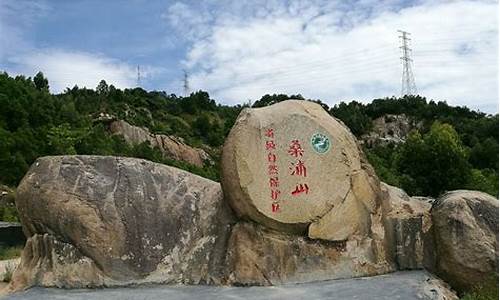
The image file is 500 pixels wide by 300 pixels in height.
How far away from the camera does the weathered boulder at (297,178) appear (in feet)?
19.3

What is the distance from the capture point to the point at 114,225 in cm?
599

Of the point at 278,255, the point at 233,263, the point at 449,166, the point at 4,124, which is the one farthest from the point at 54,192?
the point at 4,124

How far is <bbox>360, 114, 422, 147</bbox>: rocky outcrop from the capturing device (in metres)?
34.9

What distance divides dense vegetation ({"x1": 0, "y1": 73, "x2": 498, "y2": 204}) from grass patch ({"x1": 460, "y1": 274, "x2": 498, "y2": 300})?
710 cm

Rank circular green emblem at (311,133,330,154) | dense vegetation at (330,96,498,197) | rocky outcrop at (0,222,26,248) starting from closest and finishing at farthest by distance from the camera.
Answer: circular green emblem at (311,133,330,154), rocky outcrop at (0,222,26,248), dense vegetation at (330,96,498,197)

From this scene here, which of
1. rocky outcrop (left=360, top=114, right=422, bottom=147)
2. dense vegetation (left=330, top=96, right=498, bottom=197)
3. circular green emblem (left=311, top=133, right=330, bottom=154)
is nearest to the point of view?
circular green emblem (left=311, top=133, right=330, bottom=154)

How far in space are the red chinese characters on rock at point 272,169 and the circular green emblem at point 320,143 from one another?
409 millimetres

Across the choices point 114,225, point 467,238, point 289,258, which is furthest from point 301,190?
point 114,225

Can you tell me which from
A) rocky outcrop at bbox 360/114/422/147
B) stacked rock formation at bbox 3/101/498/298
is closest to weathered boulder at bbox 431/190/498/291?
stacked rock formation at bbox 3/101/498/298

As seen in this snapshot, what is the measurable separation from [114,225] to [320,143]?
2.17m

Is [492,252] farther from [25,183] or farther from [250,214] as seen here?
[25,183]

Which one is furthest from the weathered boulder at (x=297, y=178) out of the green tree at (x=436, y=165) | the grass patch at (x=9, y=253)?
the green tree at (x=436, y=165)

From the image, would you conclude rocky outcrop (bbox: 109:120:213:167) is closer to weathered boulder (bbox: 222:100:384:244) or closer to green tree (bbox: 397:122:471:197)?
green tree (bbox: 397:122:471:197)

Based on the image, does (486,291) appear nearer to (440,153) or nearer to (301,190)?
(301,190)
